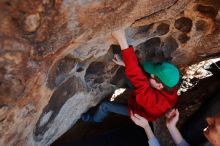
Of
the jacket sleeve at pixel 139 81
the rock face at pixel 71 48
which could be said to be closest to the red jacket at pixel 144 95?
the jacket sleeve at pixel 139 81

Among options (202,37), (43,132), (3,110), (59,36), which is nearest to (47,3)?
(59,36)

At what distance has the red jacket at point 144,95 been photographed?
1.93m

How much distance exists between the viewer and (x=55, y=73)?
5.91ft

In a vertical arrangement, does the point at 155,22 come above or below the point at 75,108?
above

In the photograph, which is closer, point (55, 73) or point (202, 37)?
point (55, 73)

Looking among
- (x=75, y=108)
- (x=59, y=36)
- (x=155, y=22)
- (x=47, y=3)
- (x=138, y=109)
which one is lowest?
(x=138, y=109)

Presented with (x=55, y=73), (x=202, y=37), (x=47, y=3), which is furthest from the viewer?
(x=202, y=37)

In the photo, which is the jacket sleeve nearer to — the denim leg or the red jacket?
the red jacket

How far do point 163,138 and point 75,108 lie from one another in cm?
59

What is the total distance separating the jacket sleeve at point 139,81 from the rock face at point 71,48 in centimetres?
11

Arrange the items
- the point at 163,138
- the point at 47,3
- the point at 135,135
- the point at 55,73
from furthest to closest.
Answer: the point at 135,135, the point at 163,138, the point at 55,73, the point at 47,3

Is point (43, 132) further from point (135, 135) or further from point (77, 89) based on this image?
point (135, 135)

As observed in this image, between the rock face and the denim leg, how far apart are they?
0.30 ft

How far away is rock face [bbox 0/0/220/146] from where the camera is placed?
1517mm
